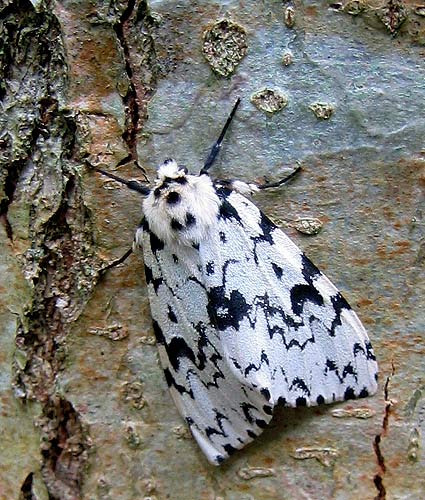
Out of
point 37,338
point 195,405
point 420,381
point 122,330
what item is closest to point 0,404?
point 37,338

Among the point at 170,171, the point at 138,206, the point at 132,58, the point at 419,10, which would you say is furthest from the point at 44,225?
the point at 419,10

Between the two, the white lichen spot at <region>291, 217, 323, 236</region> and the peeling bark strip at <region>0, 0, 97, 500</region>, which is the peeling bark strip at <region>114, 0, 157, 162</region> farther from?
the white lichen spot at <region>291, 217, 323, 236</region>

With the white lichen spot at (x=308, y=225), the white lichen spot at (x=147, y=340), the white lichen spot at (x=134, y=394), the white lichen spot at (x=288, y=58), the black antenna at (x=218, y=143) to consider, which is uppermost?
the white lichen spot at (x=288, y=58)

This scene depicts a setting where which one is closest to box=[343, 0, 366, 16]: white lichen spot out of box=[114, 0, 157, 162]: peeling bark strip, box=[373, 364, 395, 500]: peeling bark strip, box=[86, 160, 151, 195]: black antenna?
box=[114, 0, 157, 162]: peeling bark strip

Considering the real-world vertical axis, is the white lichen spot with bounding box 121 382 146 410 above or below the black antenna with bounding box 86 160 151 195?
below

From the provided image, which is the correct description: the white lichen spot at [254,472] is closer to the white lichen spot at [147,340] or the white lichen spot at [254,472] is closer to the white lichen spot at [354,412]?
the white lichen spot at [354,412]

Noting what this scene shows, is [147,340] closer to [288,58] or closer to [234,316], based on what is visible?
[234,316]

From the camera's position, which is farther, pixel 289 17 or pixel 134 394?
pixel 134 394

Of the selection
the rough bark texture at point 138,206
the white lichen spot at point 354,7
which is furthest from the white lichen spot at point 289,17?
the white lichen spot at point 354,7
